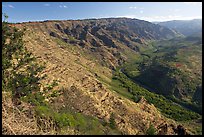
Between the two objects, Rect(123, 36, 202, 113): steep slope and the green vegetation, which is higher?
Rect(123, 36, 202, 113): steep slope

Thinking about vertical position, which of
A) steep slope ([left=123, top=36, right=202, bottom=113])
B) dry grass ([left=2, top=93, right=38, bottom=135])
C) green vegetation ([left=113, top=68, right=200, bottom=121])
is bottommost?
green vegetation ([left=113, top=68, right=200, bottom=121])

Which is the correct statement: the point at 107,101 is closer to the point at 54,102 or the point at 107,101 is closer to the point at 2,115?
the point at 54,102

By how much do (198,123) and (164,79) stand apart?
40956mm

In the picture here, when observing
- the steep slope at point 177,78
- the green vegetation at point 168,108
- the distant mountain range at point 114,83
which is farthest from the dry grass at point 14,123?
the steep slope at point 177,78

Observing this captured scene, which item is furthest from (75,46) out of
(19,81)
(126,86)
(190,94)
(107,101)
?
(19,81)

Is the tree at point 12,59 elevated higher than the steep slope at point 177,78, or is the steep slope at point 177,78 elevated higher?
the tree at point 12,59

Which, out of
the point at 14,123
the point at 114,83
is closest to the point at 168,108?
the point at 114,83

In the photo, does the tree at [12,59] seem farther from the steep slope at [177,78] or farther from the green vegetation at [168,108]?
the steep slope at [177,78]

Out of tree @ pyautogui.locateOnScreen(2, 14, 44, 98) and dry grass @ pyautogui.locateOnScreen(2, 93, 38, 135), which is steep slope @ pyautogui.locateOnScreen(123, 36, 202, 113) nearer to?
tree @ pyautogui.locateOnScreen(2, 14, 44, 98)

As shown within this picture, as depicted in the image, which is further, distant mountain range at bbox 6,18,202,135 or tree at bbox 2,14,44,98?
distant mountain range at bbox 6,18,202,135

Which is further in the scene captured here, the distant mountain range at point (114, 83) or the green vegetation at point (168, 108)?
the green vegetation at point (168, 108)

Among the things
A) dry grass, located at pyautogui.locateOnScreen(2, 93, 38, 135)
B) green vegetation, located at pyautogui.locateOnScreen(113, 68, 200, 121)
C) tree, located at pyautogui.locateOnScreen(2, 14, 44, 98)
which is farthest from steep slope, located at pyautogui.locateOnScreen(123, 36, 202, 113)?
dry grass, located at pyautogui.locateOnScreen(2, 93, 38, 135)

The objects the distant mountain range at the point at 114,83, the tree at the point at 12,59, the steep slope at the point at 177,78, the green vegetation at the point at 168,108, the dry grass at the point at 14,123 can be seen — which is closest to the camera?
the dry grass at the point at 14,123

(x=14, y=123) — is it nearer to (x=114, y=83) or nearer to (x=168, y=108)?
(x=168, y=108)
